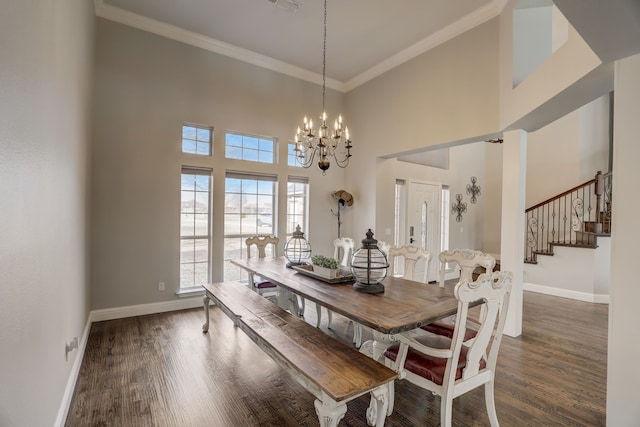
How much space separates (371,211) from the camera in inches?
209

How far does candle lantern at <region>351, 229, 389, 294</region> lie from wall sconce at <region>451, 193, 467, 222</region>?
5.10 meters

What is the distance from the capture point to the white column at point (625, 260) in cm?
170

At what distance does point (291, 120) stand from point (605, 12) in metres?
4.30

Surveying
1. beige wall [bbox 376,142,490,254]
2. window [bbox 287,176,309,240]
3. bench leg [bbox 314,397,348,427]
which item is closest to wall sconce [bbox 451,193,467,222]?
beige wall [bbox 376,142,490,254]

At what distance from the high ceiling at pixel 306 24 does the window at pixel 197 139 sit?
123 cm

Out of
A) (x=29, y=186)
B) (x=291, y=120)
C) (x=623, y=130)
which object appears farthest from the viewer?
(x=291, y=120)

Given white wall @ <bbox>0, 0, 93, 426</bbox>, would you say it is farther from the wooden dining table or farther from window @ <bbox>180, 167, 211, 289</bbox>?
window @ <bbox>180, 167, 211, 289</bbox>

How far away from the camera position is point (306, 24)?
404 cm

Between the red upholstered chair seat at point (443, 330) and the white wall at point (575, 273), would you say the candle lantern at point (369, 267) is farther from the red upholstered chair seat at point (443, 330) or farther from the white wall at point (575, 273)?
the white wall at point (575, 273)

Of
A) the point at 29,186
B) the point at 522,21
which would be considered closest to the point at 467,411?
the point at 29,186

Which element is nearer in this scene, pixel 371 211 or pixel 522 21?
pixel 522 21

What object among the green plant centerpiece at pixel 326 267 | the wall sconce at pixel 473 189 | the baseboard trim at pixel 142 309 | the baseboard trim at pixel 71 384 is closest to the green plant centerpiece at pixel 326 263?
the green plant centerpiece at pixel 326 267

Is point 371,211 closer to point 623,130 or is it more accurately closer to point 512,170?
point 512,170

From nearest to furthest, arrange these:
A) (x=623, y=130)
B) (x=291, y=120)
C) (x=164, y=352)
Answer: (x=623, y=130) → (x=164, y=352) → (x=291, y=120)
